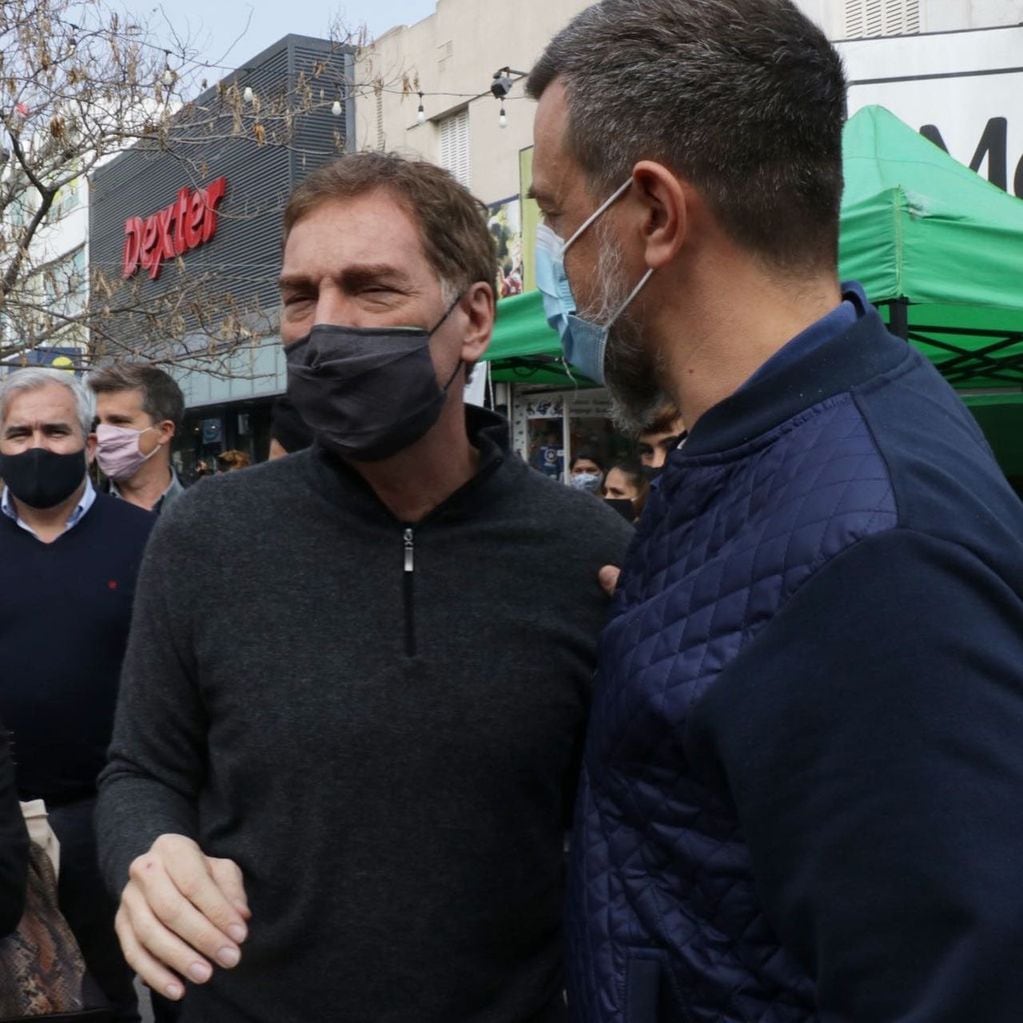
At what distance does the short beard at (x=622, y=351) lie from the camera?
1.33m

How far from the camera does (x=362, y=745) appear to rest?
1707 mm

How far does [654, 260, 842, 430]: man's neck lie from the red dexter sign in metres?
20.9

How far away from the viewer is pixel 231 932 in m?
1.35

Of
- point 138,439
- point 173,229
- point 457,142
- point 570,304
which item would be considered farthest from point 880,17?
point 173,229

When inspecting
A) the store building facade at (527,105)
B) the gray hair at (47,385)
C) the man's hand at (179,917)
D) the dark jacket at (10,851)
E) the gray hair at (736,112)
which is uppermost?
the store building facade at (527,105)

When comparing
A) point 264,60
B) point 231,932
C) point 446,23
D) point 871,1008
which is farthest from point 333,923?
point 264,60

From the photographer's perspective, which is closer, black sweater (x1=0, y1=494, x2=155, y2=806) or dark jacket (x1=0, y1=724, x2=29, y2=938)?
dark jacket (x1=0, y1=724, x2=29, y2=938)

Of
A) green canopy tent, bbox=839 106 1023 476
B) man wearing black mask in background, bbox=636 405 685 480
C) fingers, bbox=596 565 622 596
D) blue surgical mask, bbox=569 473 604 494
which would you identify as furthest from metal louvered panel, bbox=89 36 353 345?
fingers, bbox=596 565 622 596

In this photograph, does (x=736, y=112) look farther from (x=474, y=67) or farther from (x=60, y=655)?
(x=474, y=67)

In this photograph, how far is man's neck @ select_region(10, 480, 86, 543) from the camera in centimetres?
366

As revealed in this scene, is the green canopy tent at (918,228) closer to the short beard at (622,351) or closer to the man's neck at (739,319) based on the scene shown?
the short beard at (622,351)

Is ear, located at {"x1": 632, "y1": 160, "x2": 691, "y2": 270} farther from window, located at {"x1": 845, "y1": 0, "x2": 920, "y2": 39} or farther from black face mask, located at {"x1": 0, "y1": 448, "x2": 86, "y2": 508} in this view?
window, located at {"x1": 845, "y1": 0, "x2": 920, "y2": 39}

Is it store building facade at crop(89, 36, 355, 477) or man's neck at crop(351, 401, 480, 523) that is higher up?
store building facade at crop(89, 36, 355, 477)

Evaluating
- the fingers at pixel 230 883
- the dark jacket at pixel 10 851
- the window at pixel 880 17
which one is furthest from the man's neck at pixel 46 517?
the window at pixel 880 17
